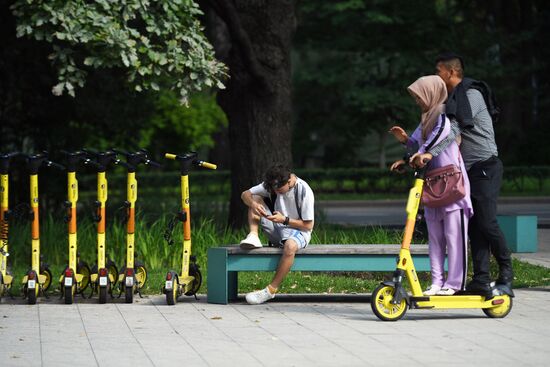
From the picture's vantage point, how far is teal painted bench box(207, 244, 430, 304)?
10445mm

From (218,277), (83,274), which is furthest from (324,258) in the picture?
(83,274)

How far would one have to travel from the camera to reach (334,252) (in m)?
10.4

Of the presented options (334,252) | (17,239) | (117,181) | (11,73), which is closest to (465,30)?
(117,181)

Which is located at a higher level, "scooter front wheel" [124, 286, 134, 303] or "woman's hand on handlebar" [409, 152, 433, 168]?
"woman's hand on handlebar" [409, 152, 433, 168]

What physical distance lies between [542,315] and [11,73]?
12893 millimetres

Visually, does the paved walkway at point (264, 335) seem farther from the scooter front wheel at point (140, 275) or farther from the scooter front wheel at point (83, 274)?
the scooter front wheel at point (83, 274)

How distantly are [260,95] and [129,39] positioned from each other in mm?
3460

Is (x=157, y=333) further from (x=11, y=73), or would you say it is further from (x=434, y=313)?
(x=11, y=73)

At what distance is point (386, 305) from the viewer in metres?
9.27

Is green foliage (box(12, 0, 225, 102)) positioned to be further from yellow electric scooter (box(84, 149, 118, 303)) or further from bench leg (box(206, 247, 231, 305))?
bench leg (box(206, 247, 231, 305))

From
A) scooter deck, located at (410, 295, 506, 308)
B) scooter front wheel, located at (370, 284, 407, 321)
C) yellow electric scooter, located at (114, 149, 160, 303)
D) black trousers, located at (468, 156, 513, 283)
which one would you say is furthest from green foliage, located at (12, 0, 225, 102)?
scooter deck, located at (410, 295, 506, 308)

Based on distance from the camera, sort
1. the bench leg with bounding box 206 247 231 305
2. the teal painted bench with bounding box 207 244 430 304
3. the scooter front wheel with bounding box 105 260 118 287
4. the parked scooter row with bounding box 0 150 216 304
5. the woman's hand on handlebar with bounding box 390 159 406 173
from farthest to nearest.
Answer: the scooter front wheel with bounding box 105 260 118 287
the parked scooter row with bounding box 0 150 216 304
the bench leg with bounding box 206 247 231 305
the teal painted bench with bounding box 207 244 430 304
the woman's hand on handlebar with bounding box 390 159 406 173

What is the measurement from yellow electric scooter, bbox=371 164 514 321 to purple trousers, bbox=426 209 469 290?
8.8 inches

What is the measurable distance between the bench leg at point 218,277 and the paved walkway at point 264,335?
0.14 meters
